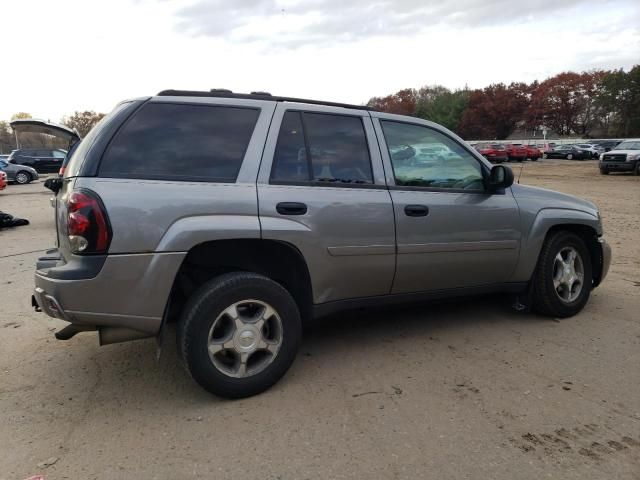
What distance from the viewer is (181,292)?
11.0ft

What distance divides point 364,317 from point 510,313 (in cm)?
140

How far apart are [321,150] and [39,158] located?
31.0m

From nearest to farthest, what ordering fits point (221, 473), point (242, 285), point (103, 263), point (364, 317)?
point (221, 473) < point (103, 263) < point (242, 285) < point (364, 317)

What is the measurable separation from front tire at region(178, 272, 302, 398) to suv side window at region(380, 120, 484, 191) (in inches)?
52.2

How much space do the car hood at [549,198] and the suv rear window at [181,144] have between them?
2.41 m

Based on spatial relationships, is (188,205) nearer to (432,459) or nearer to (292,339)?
(292,339)

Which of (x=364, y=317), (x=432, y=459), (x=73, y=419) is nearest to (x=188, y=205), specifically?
(x=73, y=419)

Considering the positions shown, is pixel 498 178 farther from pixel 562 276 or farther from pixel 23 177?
pixel 23 177

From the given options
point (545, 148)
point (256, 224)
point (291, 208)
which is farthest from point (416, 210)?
point (545, 148)

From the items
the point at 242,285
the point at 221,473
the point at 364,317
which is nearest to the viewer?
the point at 221,473

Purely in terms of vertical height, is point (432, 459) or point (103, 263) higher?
point (103, 263)

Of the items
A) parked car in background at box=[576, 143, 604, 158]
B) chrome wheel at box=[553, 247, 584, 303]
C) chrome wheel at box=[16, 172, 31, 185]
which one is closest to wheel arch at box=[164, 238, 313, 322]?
chrome wheel at box=[553, 247, 584, 303]

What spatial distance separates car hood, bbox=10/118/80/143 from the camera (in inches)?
392

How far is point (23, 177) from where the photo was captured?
2664 cm
